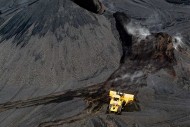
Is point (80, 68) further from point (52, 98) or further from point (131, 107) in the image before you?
point (131, 107)

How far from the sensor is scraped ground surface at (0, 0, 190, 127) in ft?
45.8

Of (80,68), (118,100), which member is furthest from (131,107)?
(80,68)

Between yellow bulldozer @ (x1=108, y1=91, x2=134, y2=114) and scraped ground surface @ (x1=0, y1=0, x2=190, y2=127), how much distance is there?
0.29 m

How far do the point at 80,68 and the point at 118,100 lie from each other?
9.73 feet

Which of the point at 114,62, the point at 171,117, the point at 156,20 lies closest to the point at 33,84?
the point at 114,62

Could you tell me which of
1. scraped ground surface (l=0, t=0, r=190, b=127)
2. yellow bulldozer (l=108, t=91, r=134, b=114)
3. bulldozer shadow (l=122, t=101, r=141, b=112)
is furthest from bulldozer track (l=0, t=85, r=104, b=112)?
bulldozer shadow (l=122, t=101, r=141, b=112)

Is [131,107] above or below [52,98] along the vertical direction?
below

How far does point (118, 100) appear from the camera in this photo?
13945 millimetres

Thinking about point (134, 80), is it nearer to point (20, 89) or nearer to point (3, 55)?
point (20, 89)

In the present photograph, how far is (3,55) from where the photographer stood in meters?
17.5

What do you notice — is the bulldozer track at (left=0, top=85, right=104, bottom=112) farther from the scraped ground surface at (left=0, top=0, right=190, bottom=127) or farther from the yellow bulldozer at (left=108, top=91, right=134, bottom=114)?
the yellow bulldozer at (left=108, top=91, right=134, bottom=114)

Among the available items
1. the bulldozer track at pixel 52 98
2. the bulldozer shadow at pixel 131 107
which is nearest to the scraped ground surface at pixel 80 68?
the bulldozer track at pixel 52 98

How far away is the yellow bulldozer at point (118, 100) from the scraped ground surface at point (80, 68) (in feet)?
0.94

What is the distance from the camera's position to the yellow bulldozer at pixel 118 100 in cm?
1375
